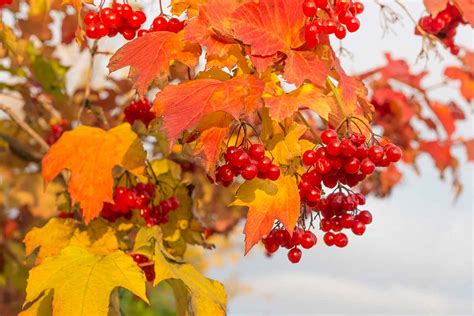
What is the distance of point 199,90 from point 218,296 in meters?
0.73

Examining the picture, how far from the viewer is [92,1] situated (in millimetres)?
2078

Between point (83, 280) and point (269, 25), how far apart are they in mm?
865

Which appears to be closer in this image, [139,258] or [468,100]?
[139,258]

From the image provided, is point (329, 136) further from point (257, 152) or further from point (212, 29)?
point (212, 29)

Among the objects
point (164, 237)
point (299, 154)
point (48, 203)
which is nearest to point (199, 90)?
point (299, 154)

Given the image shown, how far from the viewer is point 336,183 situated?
1941 mm

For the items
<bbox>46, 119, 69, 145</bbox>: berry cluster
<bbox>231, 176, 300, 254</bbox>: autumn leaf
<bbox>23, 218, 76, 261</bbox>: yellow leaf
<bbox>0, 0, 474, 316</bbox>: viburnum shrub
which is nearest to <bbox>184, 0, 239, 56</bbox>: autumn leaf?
Answer: <bbox>0, 0, 474, 316</bbox>: viburnum shrub

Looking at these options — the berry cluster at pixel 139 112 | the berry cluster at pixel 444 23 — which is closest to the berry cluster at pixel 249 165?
the berry cluster at pixel 139 112

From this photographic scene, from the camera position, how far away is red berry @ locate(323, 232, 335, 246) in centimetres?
216

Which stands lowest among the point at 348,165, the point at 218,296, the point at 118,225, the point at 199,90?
the point at 218,296

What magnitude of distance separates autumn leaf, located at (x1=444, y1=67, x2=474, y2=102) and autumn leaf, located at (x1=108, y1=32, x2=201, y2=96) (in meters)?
2.38

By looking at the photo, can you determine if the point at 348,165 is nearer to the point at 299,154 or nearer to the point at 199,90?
the point at 299,154

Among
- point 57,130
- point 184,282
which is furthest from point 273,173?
point 57,130

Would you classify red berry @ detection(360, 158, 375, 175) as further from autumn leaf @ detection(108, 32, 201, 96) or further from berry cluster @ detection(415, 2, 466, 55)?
berry cluster @ detection(415, 2, 466, 55)
